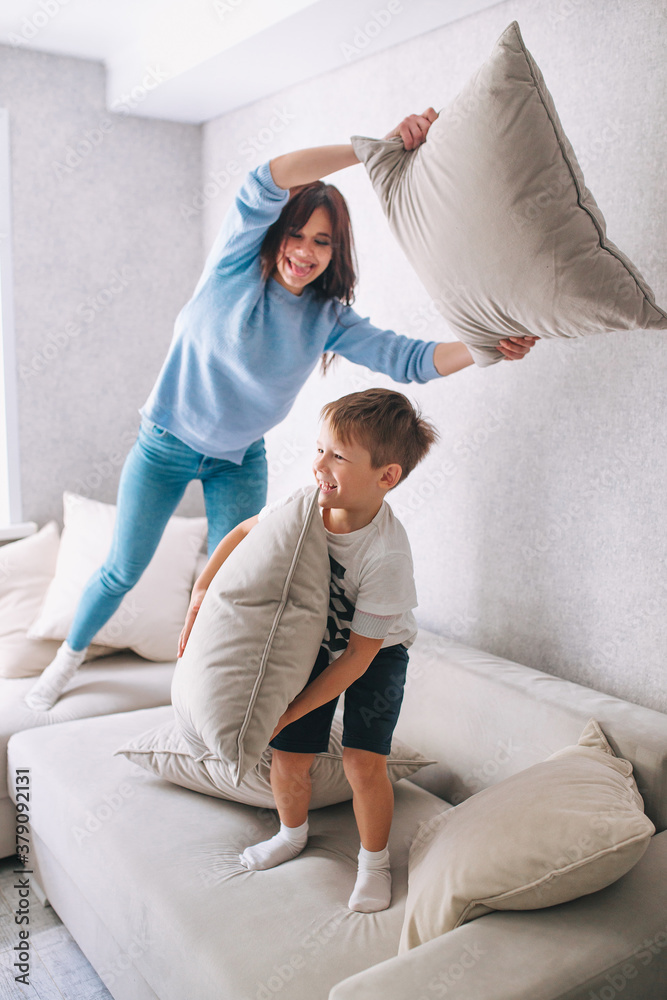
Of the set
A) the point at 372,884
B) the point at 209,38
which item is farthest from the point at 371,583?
the point at 209,38

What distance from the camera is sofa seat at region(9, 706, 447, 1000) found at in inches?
46.9

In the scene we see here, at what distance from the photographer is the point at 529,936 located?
1.05m

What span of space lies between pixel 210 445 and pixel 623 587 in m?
0.98

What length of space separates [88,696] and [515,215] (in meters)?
1.72

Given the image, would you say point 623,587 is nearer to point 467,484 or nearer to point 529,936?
point 467,484

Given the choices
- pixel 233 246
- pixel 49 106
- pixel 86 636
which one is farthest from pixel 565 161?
pixel 49 106

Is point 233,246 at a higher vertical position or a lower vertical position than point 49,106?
lower

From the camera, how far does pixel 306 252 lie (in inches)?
65.0

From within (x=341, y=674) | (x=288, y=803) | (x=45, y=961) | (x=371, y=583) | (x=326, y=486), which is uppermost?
(x=326, y=486)

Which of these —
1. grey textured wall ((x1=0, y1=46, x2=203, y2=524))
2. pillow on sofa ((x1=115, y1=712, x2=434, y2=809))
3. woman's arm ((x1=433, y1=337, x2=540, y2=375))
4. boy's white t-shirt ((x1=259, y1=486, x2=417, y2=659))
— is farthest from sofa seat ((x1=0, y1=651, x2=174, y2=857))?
woman's arm ((x1=433, y1=337, x2=540, y2=375))

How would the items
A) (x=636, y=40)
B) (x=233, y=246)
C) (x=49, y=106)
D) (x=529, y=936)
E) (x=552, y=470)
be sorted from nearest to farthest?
1. (x=529, y=936)
2. (x=636, y=40)
3. (x=233, y=246)
4. (x=552, y=470)
5. (x=49, y=106)

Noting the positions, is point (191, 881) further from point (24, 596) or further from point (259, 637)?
→ point (24, 596)

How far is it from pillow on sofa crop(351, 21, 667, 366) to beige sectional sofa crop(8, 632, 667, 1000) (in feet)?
2.53

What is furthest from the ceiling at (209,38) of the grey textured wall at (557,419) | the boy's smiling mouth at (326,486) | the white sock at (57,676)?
the white sock at (57,676)
